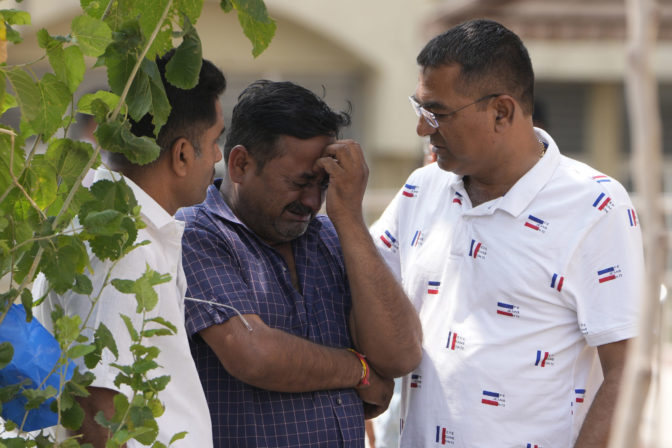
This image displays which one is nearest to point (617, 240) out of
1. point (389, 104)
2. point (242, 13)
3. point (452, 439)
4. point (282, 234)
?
point (452, 439)

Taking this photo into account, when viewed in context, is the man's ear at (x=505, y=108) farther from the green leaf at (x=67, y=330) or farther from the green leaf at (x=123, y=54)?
the green leaf at (x=67, y=330)

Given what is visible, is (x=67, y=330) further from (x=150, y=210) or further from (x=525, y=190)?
(x=525, y=190)

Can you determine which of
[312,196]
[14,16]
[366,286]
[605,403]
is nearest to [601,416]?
[605,403]

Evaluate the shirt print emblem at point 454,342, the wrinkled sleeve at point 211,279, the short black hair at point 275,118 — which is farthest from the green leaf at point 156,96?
the shirt print emblem at point 454,342

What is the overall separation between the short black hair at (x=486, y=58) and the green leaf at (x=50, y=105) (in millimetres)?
1267

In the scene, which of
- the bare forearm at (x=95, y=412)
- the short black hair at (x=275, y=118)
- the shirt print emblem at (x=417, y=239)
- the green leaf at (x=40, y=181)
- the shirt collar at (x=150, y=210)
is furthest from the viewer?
the shirt print emblem at (x=417, y=239)

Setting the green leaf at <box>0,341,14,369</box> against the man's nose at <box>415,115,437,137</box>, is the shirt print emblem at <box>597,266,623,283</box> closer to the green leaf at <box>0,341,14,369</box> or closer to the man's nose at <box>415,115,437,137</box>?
the man's nose at <box>415,115,437,137</box>

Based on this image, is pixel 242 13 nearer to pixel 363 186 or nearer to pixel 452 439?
pixel 363 186

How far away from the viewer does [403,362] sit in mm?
2357

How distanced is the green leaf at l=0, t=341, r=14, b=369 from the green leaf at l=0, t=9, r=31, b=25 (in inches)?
19.6

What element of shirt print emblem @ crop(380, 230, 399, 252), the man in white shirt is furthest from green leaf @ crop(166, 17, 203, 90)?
shirt print emblem @ crop(380, 230, 399, 252)

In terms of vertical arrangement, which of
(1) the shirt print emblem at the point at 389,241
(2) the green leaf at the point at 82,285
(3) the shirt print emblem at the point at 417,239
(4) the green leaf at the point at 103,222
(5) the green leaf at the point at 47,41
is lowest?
(2) the green leaf at the point at 82,285

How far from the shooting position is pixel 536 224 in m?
2.34

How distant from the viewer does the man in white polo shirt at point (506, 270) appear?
7.36 ft
